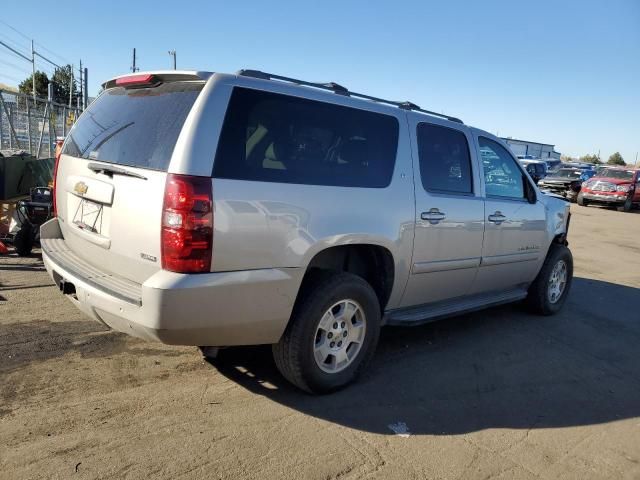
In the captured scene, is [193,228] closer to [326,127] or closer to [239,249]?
[239,249]

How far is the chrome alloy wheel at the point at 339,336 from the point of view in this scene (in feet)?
11.5

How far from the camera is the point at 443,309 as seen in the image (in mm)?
4438

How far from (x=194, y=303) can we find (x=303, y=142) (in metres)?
1.24

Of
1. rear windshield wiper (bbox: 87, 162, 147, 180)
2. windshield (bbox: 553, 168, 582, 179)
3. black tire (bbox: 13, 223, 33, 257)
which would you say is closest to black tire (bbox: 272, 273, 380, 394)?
rear windshield wiper (bbox: 87, 162, 147, 180)

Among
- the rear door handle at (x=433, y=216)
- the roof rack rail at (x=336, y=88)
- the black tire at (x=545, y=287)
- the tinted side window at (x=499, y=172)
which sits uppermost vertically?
the roof rack rail at (x=336, y=88)

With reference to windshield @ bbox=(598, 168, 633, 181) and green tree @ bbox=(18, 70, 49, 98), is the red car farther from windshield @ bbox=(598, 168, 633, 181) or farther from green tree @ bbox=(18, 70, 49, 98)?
green tree @ bbox=(18, 70, 49, 98)

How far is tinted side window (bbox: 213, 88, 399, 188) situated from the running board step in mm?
1065

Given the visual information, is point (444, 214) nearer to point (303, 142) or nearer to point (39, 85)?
point (303, 142)

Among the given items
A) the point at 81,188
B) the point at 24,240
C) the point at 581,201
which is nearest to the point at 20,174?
the point at 24,240

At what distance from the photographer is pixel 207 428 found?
10.0 feet

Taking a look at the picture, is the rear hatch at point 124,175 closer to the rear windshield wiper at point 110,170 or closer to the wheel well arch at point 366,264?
the rear windshield wiper at point 110,170

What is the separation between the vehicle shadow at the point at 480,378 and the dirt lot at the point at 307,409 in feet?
0.05

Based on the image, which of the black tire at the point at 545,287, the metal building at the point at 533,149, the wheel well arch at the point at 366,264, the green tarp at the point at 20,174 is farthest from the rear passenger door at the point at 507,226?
the metal building at the point at 533,149

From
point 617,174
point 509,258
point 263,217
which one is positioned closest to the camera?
point 263,217
